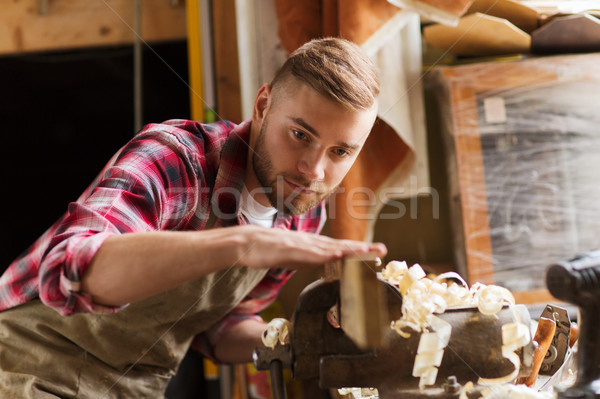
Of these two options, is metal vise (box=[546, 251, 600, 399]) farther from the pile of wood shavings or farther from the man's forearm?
the man's forearm

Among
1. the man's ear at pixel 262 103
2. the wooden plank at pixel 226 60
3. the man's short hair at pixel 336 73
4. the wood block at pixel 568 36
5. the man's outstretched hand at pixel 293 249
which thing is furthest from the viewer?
the wooden plank at pixel 226 60

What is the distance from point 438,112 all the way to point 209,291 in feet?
2.46

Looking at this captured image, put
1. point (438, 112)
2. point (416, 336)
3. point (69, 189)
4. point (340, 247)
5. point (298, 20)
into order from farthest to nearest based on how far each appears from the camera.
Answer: point (69, 189) < point (438, 112) < point (298, 20) < point (416, 336) < point (340, 247)

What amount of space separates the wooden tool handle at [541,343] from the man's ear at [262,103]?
49 cm

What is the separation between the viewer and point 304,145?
0.76 metres

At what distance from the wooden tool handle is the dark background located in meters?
1.14

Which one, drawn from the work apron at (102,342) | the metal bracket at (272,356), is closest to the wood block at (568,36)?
the work apron at (102,342)

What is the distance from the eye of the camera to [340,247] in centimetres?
49

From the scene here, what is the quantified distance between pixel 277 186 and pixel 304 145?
0.09 metres

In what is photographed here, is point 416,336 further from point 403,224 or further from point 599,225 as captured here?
point 403,224

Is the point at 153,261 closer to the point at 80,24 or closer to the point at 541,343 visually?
the point at 541,343

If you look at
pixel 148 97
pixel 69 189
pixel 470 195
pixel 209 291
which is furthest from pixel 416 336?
pixel 69 189

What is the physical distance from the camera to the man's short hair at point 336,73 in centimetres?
73

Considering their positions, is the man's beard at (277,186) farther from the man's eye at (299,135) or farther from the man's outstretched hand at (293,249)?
the man's outstretched hand at (293,249)
